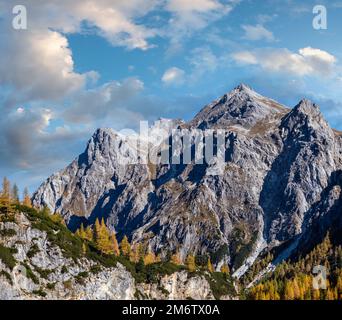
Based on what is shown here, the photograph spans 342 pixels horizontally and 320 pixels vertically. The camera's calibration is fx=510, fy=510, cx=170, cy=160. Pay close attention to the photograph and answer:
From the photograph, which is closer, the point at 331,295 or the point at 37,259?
the point at 37,259

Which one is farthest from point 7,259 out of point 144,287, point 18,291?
point 144,287

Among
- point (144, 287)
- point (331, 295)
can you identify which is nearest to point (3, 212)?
point (144, 287)

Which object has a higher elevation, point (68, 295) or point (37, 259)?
point (37, 259)

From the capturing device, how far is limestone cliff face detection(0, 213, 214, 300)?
128 m

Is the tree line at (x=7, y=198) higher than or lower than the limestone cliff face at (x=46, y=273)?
higher

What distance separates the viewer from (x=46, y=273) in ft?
465

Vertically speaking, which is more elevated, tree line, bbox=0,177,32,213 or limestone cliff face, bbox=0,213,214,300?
tree line, bbox=0,177,32,213

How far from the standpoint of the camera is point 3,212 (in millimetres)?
142875

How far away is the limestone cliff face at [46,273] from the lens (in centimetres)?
12825

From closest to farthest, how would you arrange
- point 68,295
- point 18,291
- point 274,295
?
point 18,291, point 68,295, point 274,295
